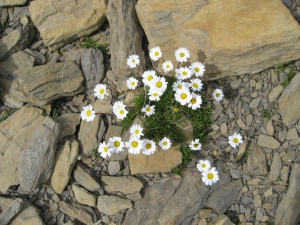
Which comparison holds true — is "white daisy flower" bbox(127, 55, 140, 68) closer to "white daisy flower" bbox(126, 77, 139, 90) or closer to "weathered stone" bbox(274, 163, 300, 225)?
"white daisy flower" bbox(126, 77, 139, 90)

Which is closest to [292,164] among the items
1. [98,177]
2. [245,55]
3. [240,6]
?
[245,55]

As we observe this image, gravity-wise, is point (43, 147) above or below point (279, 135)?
above

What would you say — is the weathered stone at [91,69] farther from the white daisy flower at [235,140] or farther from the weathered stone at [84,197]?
the white daisy flower at [235,140]

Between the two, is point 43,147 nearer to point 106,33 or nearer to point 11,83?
point 11,83

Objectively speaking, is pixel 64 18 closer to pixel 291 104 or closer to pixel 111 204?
pixel 111 204

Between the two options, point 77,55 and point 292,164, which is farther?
point 77,55
